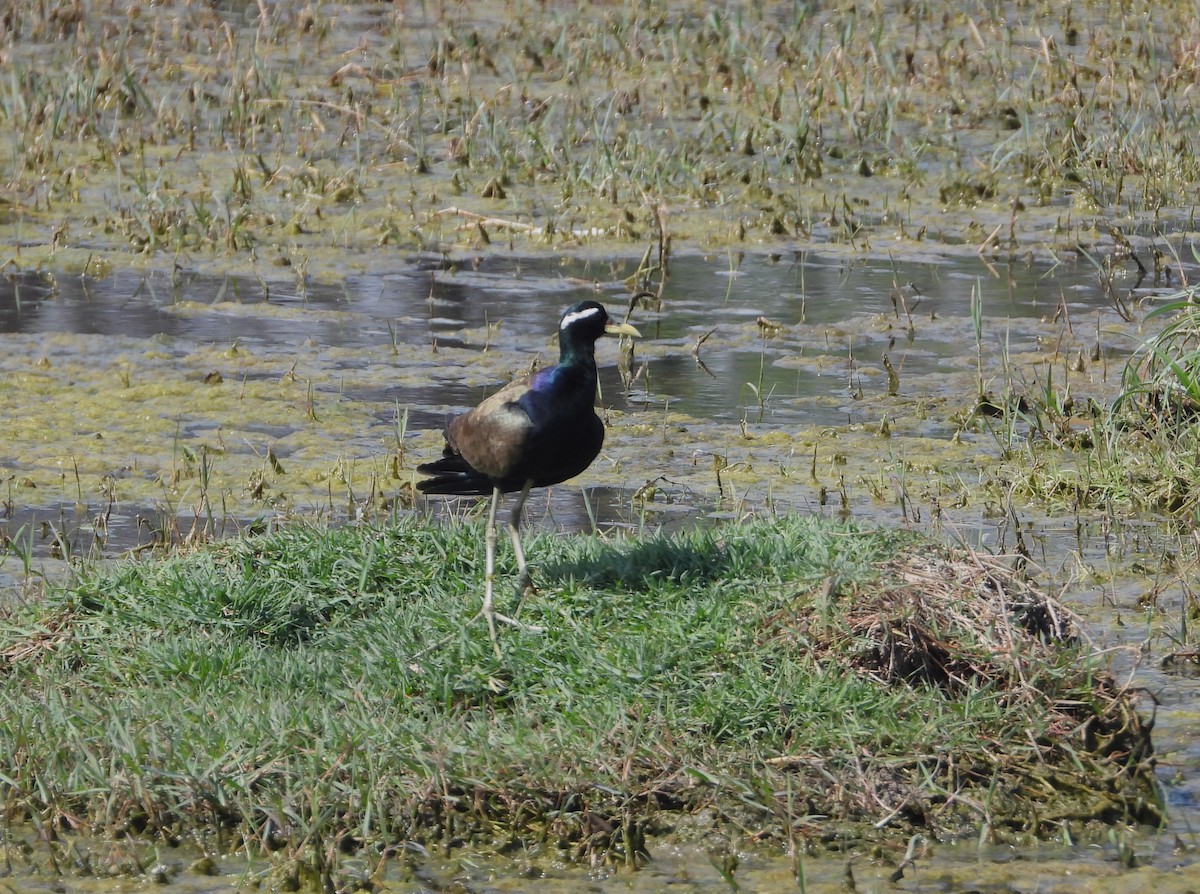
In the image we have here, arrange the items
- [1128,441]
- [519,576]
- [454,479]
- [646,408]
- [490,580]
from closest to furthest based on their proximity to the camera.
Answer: [490,580], [519,576], [454,479], [1128,441], [646,408]

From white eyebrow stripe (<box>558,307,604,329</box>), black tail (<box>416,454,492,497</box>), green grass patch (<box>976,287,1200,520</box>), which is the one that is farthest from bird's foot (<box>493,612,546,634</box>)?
green grass patch (<box>976,287,1200,520</box>)

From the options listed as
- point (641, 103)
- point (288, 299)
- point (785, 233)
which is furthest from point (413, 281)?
point (641, 103)

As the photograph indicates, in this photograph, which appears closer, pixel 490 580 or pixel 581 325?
pixel 490 580

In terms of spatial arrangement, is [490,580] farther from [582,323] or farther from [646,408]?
[646,408]

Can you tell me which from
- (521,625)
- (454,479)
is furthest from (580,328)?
(521,625)

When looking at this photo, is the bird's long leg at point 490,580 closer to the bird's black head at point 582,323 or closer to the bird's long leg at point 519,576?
the bird's long leg at point 519,576

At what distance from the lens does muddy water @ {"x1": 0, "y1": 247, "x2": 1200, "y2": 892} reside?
20.3 ft

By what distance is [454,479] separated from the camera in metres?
6.52

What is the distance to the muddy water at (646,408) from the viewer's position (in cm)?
620

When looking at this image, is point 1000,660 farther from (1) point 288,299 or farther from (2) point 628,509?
(1) point 288,299

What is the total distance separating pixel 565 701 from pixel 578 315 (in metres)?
1.30

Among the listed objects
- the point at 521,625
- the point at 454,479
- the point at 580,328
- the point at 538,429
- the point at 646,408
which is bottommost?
the point at 646,408

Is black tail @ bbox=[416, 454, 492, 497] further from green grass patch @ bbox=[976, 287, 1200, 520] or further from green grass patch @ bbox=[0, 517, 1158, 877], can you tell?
green grass patch @ bbox=[976, 287, 1200, 520]

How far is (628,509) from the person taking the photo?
8.06 m
